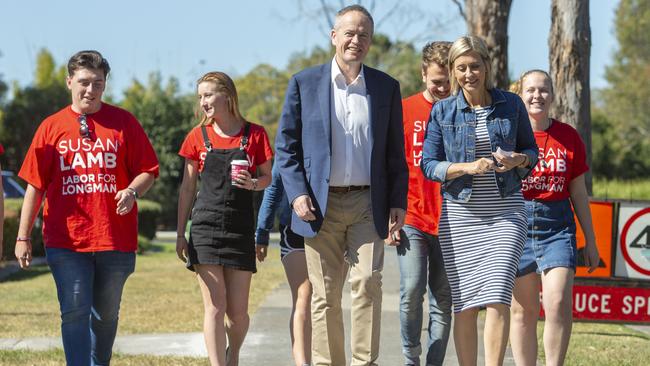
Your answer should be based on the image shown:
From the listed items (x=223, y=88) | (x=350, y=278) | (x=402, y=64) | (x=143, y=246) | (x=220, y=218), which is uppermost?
(x=402, y=64)

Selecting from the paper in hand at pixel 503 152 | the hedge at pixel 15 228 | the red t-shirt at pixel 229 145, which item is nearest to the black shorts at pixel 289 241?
the red t-shirt at pixel 229 145

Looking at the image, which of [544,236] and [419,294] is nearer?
[544,236]

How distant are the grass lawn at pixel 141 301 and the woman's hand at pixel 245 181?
384 centimetres

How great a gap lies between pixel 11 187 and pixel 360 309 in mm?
20970

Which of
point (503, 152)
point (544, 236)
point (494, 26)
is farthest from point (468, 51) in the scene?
point (494, 26)

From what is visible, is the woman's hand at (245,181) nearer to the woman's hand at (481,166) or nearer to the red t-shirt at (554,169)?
the woman's hand at (481,166)

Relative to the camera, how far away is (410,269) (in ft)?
21.1

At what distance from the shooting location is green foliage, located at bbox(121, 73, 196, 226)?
144 ft

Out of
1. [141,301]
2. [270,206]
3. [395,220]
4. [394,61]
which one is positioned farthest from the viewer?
[394,61]

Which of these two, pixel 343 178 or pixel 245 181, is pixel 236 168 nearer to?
pixel 245 181

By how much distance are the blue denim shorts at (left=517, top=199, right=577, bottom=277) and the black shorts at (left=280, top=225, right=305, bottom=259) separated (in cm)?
137

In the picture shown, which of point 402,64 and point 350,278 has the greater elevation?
point 402,64

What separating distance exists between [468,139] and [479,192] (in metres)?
0.29

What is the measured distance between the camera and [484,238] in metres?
5.66
